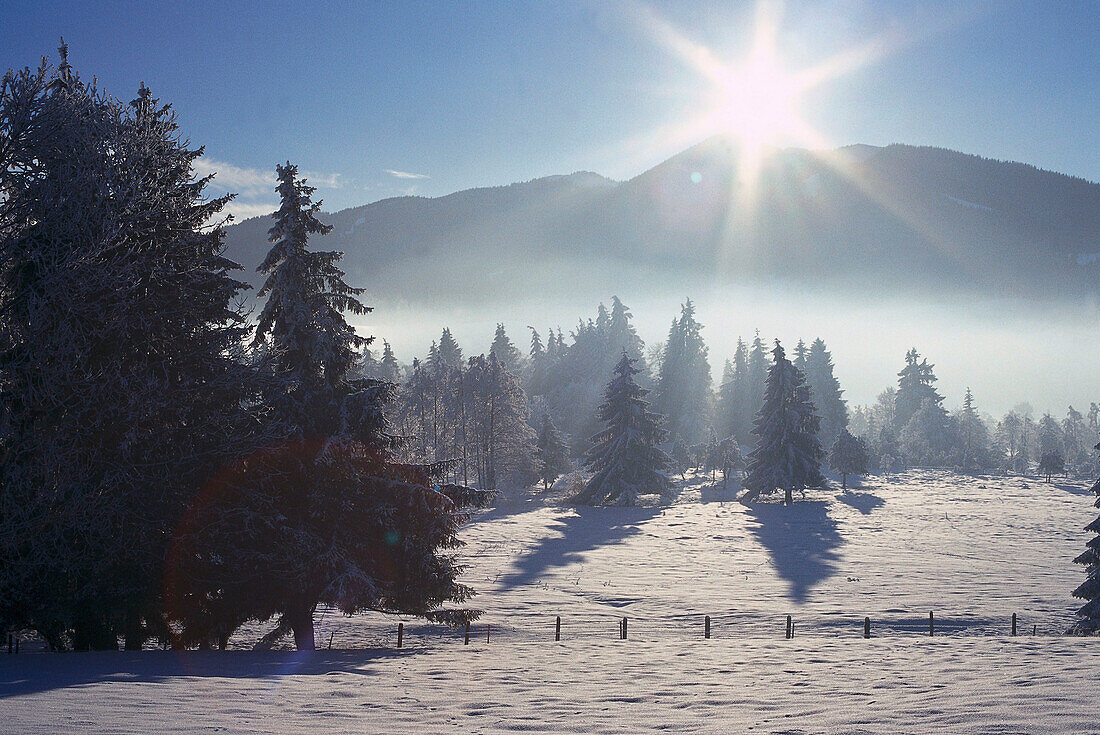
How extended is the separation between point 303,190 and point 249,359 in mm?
4457

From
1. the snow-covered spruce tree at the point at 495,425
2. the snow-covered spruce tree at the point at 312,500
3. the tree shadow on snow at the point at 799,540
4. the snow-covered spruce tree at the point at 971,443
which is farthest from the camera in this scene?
the snow-covered spruce tree at the point at 971,443

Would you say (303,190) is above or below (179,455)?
above

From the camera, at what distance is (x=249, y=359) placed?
16.7m

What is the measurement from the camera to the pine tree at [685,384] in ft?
349

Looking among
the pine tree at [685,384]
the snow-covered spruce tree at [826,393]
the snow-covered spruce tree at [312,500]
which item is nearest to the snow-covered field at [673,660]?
the snow-covered spruce tree at [312,500]

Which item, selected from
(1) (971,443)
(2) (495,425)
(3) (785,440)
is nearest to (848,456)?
(3) (785,440)

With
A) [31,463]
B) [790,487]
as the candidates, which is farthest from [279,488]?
[790,487]

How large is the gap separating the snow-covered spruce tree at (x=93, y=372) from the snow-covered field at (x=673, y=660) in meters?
1.64

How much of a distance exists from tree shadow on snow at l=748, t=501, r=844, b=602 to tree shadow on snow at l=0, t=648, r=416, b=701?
17924 mm

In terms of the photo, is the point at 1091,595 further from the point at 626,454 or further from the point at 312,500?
the point at 626,454

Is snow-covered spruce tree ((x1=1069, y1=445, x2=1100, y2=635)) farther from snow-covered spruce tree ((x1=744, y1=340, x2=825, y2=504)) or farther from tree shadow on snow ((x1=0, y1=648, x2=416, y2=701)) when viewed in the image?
snow-covered spruce tree ((x1=744, y1=340, x2=825, y2=504))

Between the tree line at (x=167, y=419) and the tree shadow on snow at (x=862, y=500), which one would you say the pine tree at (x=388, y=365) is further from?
the tree line at (x=167, y=419)

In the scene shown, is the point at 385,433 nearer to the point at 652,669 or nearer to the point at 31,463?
the point at 31,463

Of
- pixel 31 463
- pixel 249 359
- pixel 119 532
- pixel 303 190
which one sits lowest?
pixel 119 532
